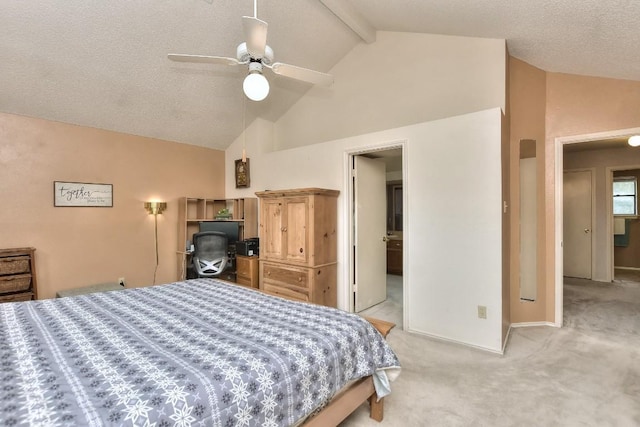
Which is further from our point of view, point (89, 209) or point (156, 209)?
point (156, 209)

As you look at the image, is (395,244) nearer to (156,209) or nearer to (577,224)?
(577,224)

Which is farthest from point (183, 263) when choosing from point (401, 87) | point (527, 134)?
point (527, 134)

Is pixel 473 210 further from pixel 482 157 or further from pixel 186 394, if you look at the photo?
pixel 186 394

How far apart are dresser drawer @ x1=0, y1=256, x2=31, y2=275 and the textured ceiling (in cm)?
165

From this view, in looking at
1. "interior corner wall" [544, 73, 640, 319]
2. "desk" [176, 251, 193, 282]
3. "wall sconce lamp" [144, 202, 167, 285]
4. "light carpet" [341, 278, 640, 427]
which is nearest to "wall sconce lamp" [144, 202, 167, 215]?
"wall sconce lamp" [144, 202, 167, 285]

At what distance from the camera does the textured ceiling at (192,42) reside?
255 centimetres

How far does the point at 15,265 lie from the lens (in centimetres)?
326

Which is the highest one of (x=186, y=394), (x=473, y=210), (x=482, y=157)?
(x=482, y=157)

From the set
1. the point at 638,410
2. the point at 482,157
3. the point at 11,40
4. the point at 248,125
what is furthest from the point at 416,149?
→ the point at 11,40

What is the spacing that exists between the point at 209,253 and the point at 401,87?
3.40m

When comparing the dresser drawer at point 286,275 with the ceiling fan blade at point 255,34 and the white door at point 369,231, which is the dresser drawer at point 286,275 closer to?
the white door at point 369,231

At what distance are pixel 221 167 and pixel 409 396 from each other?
4554 millimetres

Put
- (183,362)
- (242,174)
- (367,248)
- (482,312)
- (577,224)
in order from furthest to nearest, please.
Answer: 1. (577,224)
2. (242,174)
3. (367,248)
4. (482,312)
5. (183,362)

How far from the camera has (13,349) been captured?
4.35ft
